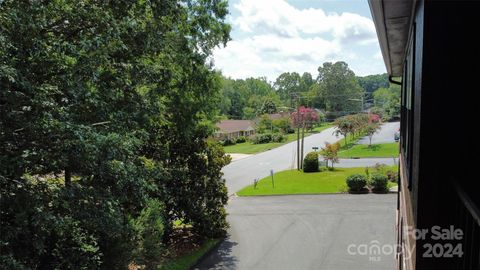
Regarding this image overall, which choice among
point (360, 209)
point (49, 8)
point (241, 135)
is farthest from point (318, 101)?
point (49, 8)

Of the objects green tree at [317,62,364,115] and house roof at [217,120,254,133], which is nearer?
house roof at [217,120,254,133]

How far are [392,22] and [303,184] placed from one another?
21.0m

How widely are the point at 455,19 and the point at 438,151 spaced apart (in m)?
0.67

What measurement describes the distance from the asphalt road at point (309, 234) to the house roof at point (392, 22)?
7.40 meters

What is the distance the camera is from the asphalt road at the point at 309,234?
12.1 metres

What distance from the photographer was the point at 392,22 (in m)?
4.30

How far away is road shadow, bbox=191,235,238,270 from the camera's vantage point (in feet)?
39.6

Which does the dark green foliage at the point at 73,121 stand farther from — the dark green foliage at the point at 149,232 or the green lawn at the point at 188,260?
the green lawn at the point at 188,260

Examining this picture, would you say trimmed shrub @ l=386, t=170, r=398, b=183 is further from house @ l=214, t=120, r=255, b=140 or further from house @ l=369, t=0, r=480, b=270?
house @ l=214, t=120, r=255, b=140

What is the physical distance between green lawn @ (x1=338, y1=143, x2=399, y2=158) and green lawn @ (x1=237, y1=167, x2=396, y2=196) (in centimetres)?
976

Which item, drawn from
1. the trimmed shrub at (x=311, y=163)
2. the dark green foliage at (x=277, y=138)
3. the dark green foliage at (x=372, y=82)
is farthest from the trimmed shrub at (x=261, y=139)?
the dark green foliage at (x=372, y=82)

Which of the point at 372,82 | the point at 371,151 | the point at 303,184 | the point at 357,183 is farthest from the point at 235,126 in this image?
the point at 372,82

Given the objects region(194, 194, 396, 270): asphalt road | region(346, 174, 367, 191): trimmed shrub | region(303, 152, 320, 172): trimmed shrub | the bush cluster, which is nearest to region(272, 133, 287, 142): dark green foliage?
the bush cluster

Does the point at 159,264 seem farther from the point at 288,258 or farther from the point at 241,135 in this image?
the point at 241,135
